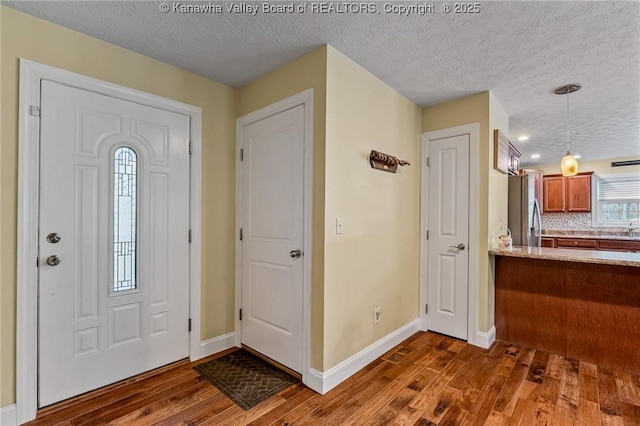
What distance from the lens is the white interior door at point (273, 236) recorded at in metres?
2.33

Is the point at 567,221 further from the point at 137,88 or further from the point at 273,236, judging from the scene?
the point at 137,88

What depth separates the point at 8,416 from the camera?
5.73ft

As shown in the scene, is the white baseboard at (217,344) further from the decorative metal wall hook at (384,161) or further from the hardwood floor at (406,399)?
the decorative metal wall hook at (384,161)

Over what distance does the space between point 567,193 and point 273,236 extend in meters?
6.14

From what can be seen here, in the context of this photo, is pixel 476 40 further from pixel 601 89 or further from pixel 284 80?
pixel 601 89

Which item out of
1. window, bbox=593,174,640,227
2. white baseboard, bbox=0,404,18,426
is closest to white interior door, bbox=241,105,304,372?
white baseboard, bbox=0,404,18,426

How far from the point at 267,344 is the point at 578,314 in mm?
2664

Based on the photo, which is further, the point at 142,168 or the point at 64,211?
the point at 142,168

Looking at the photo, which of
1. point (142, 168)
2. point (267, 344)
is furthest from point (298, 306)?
point (142, 168)

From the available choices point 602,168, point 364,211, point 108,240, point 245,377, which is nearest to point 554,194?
point 602,168

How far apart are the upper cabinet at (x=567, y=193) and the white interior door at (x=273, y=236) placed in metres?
5.95

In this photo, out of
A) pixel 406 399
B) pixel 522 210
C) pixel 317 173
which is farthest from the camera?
pixel 522 210

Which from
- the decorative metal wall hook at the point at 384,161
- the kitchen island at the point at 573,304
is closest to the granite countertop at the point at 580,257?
the kitchen island at the point at 573,304

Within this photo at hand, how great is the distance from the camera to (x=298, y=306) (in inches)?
90.7
